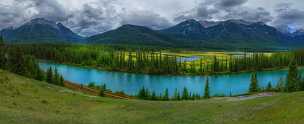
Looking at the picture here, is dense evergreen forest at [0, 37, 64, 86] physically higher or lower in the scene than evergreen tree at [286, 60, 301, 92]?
higher

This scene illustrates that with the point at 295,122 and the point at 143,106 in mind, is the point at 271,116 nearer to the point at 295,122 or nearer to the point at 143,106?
the point at 295,122

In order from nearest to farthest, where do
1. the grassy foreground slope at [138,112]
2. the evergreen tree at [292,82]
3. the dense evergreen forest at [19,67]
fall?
the grassy foreground slope at [138,112], the evergreen tree at [292,82], the dense evergreen forest at [19,67]

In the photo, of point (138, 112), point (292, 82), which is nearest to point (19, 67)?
point (138, 112)

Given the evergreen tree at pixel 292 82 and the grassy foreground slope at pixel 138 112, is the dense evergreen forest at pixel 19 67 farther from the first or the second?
the evergreen tree at pixel 292 82

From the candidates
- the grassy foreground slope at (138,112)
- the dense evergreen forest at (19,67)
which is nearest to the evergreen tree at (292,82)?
the grassy foreground slope at (138,112)

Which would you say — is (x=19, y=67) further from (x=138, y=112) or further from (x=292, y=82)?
(x=292, y=82)

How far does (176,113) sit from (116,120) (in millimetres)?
7518

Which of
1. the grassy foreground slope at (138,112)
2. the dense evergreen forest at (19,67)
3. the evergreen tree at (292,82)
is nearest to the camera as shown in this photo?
the grassy foreground slope at (138,112)

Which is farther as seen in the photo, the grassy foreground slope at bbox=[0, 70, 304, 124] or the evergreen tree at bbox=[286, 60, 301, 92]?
the evergreen tree at bbox=[286, 60, 301, 92]

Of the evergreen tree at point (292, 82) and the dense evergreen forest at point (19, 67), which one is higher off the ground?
the dense evergreen forest at point (19, 67)

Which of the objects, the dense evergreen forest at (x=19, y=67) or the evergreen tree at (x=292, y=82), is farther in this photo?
the dense evergreen forest at (x=19, y=67)

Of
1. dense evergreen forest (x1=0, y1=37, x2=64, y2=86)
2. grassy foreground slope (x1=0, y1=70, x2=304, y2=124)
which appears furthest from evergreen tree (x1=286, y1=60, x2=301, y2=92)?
dense evergreen forest (x1=0, y1=37, x2=64, y2=86)

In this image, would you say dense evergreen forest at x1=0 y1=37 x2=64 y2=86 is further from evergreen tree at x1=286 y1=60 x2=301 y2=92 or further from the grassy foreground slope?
evergreen tree at x1=286 y1=60 x2=301 y2=92

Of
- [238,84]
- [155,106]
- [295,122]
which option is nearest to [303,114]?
[295,122]
